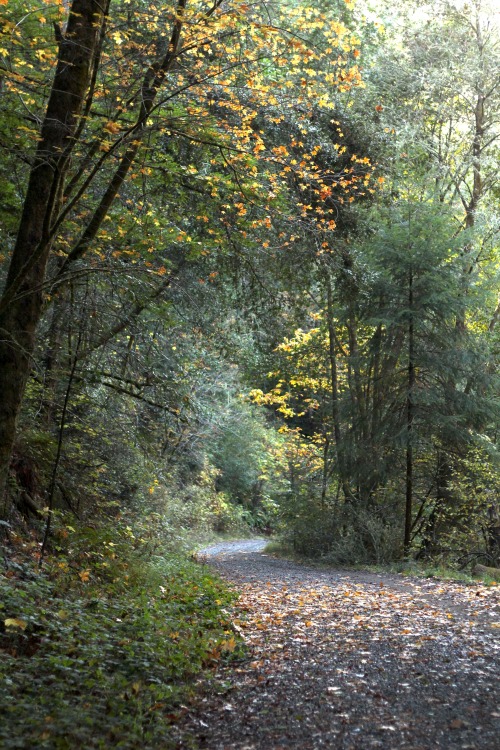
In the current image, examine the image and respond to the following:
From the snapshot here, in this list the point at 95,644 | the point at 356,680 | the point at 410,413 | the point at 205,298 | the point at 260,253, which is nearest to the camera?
the point at 356,680

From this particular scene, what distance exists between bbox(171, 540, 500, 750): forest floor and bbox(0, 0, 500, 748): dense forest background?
0.37m

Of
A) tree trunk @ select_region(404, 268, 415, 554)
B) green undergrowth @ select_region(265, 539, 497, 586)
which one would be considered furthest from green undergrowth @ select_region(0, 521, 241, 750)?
tree trunk @ select_region(404, 268, 415, 554)

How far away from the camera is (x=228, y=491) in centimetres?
3538

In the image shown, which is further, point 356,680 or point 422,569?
point 422,569

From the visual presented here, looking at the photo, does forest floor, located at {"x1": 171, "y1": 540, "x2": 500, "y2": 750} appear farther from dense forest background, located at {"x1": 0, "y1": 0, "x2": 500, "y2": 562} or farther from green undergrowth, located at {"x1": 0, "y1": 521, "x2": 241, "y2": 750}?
dense forest background, located at {"x1": 0, "y1": 0, "x2": 500, "y2": 562}

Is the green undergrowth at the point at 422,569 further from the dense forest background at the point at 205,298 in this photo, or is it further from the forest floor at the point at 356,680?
the forest floor at the point at 356,680

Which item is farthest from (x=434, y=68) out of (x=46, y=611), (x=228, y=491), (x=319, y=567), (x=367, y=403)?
(x=228, y=491)

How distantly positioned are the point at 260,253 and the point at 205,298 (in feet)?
7.42

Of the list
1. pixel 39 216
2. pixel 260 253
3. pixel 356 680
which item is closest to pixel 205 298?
pixel 260 253

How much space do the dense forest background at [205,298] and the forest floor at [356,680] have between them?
37cm

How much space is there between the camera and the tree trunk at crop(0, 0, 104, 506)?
616cm

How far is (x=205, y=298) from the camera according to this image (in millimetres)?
13406

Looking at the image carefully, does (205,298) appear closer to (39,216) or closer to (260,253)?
(260,253)

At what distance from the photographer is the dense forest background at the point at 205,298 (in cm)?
619
